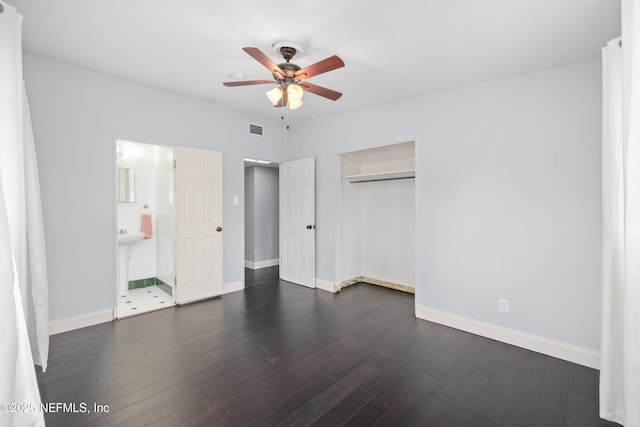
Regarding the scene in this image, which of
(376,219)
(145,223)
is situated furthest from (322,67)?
(145,223)

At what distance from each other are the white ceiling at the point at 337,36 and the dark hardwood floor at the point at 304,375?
2748 mm

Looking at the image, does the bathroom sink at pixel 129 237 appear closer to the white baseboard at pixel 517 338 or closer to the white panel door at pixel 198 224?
the white panel door at pixel 198 224

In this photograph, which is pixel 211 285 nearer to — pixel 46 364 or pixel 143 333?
pixel 143 333

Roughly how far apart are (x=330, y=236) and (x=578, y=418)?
3.25m

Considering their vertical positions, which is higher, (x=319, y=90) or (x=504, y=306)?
(x=319, y=90)

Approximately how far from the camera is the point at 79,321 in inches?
123

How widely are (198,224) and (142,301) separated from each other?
129 cm

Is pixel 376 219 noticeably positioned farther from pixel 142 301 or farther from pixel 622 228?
pixel 142 301

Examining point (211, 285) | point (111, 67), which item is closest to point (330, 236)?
Result: point (211, 285)

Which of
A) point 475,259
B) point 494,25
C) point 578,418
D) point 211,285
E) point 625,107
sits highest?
point 494,25

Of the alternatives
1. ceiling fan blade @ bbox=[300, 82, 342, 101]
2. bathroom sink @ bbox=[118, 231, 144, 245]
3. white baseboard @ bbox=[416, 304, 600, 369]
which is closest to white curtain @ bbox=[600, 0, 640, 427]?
white baseboard @ bbox=[416, 304, 600, 369]

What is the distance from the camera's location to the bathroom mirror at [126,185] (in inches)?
173

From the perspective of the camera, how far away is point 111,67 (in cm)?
304

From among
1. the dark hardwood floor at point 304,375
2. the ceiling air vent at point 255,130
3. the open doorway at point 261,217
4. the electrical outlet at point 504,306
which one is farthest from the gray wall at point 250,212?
the electrical outlet at point 504,306
